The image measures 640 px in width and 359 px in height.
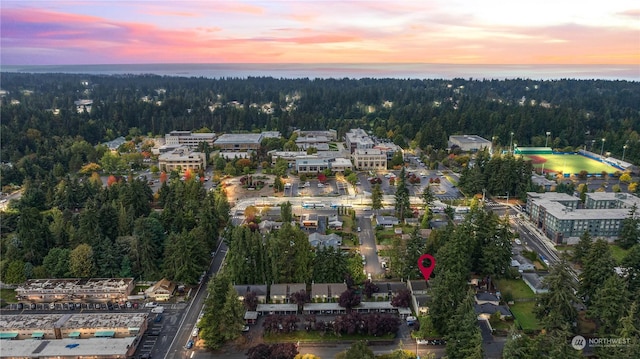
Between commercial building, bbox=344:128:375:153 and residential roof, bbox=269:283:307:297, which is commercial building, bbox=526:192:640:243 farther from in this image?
commercial building, bbox=344:128:375:153

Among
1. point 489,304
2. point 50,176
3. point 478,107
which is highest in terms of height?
point 478,107

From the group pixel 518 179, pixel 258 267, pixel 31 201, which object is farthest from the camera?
pixel 518 179

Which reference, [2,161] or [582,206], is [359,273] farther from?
[2,161]

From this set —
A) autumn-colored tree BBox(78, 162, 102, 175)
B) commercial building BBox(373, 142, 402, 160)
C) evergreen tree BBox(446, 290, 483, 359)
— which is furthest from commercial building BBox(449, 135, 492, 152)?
autumn-colored tree BBox(78, 162, 102, 175)

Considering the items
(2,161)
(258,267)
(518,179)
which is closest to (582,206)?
(518,179)

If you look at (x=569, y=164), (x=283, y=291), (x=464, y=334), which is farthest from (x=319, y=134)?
(x=464, y=334)

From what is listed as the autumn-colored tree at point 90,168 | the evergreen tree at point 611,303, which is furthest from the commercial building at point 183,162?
the evergreen tree at point 611,303

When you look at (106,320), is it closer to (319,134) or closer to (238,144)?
(238,144)
